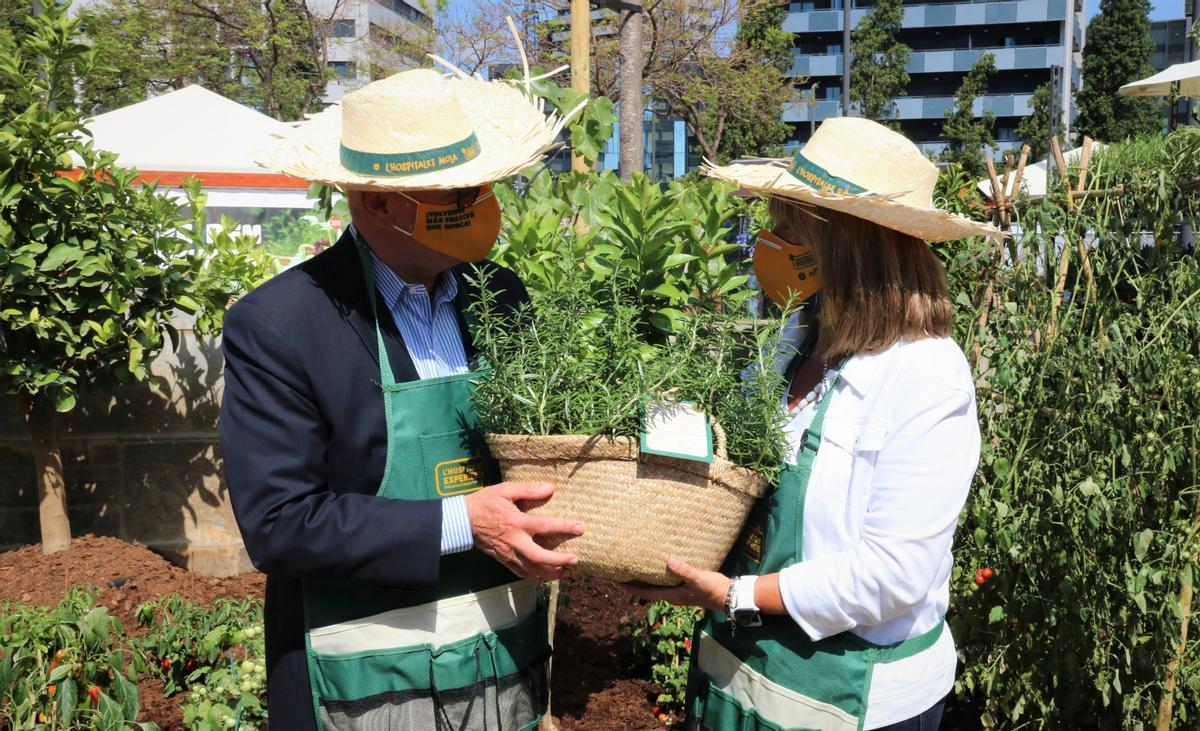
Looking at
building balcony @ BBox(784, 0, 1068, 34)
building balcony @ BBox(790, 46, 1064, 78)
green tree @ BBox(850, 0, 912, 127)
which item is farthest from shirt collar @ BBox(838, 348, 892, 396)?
building balcony @ BBox(784, 0, 1068, 34)

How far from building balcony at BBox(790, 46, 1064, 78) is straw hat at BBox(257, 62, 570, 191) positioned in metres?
63.1

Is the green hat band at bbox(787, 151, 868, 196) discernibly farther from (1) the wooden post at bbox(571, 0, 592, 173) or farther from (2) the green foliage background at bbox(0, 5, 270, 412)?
(2) the green foliage background at bbox(0, 5, 270, 412)

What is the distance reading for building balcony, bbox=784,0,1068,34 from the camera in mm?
61688

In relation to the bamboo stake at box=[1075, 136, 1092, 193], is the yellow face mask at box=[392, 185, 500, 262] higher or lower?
lower

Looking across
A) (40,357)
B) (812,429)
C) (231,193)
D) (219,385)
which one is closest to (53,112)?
(40,357)

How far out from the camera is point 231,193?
33.4 ft

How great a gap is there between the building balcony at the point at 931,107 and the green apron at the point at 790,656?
62.3 metres

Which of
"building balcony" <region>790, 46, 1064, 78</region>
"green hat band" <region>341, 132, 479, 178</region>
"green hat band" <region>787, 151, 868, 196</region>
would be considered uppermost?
"building balcony" <region>790, 46, 1064, 78</region>

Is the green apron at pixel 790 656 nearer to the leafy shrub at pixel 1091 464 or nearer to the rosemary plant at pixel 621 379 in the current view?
the rosemary plant at pixel 621 379

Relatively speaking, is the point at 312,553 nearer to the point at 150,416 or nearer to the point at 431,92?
the point at 431,92

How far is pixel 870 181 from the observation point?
1795mm

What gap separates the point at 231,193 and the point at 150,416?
6.51 meters

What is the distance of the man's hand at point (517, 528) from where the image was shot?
1.60 m

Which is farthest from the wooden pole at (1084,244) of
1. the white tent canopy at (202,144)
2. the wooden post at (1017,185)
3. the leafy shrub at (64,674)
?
the white tent canopy at (202,144)
